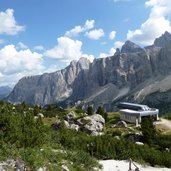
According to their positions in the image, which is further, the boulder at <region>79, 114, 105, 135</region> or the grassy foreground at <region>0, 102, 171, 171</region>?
the boulder at <region>79, 114, 105, 135</region>

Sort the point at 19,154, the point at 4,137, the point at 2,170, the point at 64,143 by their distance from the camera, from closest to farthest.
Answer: the point at 2,170
the point at 19,154
the point at 4,137
the point at 64,143

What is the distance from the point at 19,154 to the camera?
86.7 feet

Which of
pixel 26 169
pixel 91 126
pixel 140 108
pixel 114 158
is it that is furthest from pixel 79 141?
pixel 140 108

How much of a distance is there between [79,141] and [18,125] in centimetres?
985

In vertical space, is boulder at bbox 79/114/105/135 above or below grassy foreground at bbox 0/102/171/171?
below

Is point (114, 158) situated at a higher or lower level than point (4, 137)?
lower

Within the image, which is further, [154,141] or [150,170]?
[154,141]

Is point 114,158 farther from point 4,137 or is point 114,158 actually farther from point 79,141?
point 4,137

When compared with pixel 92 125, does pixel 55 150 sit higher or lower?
higher

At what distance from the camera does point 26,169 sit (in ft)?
82.2

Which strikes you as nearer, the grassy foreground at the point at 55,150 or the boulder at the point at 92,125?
the grassy foreground at the point at 55,150

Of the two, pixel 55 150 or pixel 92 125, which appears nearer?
pixel 55 150

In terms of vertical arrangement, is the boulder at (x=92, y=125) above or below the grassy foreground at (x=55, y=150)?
below

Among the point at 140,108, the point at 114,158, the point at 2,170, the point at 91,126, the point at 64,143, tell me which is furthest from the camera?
the point at 140,108
